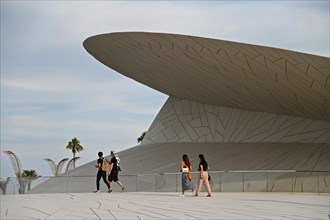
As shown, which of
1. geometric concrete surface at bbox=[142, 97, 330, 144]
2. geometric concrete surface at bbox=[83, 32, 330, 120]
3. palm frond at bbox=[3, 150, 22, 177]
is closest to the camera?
geometric concrete surface at bbox=[83, 32, 330, 120]

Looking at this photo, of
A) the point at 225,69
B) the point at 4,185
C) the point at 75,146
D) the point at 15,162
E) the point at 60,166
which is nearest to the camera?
the point at 4,185

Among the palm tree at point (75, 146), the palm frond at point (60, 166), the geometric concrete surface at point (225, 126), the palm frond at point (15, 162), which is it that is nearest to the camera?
the geometric concrete surface at point (225, 126)

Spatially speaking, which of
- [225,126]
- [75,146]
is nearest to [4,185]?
[225,126]

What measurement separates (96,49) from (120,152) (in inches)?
313

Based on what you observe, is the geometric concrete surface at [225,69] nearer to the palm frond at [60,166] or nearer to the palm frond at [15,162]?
the palm frond at [15,162]

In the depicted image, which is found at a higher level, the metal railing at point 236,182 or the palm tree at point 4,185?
the metal railing at point 236,182

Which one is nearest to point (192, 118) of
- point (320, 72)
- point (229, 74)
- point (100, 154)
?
point (229, 74)

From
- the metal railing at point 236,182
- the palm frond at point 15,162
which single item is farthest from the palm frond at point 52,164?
the metal railing at point 236,182

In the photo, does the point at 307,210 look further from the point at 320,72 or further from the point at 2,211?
the point at 320,72

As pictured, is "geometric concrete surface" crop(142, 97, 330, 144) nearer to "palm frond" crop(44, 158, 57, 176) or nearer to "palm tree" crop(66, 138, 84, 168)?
"palm frond" crop(44, 158, 57, 176)

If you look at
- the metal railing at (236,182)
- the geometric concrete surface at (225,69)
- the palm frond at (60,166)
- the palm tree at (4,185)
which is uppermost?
the geometric concrete surface at (225,69)

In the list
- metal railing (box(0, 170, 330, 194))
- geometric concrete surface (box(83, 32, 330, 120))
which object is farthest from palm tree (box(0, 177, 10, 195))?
geometric concrete surface (box(83, 32, 330, 120))

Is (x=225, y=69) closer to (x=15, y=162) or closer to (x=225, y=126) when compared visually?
(x=225, y=126)

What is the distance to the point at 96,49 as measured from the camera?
32.5 m
